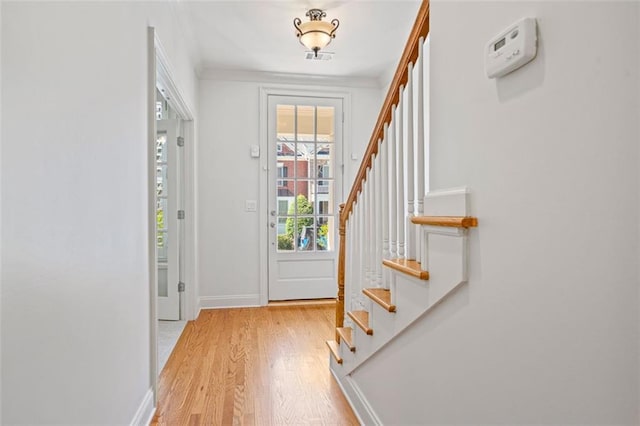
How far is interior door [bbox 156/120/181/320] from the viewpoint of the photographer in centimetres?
342

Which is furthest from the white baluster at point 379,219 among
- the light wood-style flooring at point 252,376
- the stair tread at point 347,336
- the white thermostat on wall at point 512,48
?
the white thermostat on wall at point 512,48

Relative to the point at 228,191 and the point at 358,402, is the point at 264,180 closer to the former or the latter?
the point at 228,191

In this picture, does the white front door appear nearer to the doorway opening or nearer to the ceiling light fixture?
the doorway opening

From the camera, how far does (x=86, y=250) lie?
1168 mm

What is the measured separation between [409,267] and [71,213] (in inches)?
41.3

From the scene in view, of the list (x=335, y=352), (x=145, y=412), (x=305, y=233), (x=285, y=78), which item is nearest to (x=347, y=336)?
(x=335, y=352)

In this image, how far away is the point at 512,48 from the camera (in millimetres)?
833

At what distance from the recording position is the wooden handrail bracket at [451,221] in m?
0.99

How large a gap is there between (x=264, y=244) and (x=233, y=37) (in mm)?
1962

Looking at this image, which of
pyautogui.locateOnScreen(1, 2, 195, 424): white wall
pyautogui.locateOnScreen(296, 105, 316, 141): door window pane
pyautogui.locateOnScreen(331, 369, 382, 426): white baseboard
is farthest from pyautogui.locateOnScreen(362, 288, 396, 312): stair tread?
pyautogui.locateOnScreen(296, 105, 316, 141): door window pane

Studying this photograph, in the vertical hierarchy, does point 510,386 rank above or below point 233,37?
below

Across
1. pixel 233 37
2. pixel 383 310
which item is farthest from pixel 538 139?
pixel 233 37

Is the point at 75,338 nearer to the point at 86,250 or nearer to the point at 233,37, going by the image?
the point at 86,250

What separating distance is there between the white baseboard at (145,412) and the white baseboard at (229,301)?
195 centimetres
